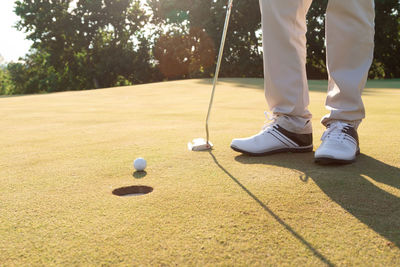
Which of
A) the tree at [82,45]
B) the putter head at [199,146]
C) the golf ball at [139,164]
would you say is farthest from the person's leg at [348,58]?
the tree at [82,45]

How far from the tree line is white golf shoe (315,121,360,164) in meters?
17.5

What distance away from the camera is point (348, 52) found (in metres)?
2.01

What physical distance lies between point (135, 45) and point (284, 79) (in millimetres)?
23510

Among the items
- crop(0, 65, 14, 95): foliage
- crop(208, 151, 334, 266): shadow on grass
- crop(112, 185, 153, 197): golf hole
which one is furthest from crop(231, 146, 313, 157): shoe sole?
crop(0, 65, 14, 95): foliage

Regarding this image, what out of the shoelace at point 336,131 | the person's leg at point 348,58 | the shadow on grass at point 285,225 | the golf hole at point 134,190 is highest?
the person's leg at point 348,58

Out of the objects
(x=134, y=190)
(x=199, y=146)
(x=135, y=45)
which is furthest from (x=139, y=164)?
(x=135, y=45)

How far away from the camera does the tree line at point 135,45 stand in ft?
65.3

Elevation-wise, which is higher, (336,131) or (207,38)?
(207,38)

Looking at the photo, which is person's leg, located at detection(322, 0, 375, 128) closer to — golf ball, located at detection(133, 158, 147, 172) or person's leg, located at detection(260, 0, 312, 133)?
person's leg, located at detection(260, 0, 312, 133)

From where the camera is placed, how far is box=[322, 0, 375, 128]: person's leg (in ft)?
6.46

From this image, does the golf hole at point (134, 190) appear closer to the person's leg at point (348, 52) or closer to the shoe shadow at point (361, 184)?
the shoe shadow at point (361, 184)

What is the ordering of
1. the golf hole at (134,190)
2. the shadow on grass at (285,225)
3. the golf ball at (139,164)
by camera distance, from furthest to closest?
the golf ball at (139,164), the golf hole at (134,190), the shadow on grass at (285,225)

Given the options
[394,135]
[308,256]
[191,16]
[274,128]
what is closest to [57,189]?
[308,256]

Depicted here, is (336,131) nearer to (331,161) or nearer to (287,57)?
(331,161)
